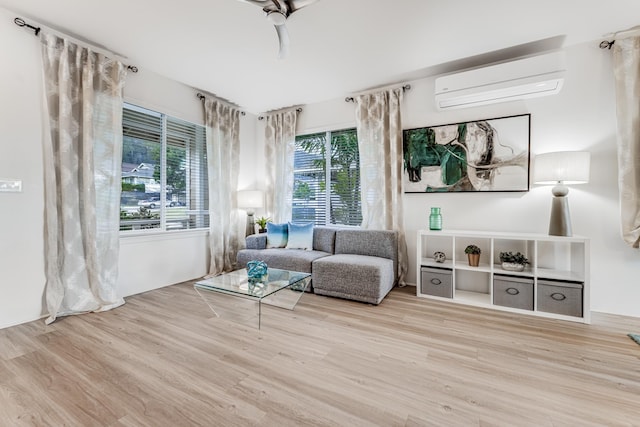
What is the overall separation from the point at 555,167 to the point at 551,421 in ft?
6.99

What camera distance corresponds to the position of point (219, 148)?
396 centimetres

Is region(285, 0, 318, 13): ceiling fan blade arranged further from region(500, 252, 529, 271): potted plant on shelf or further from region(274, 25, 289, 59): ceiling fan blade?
region(500, 252, 529, 271): potted plant on shelf

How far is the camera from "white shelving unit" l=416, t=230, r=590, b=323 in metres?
2.40

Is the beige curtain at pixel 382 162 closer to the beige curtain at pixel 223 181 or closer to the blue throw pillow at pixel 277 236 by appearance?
the blue throw pillow at pixel 277 236

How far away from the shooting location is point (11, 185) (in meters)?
2.26

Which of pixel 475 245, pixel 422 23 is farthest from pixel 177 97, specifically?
pixel 475 245

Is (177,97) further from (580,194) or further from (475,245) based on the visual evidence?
(580,194)

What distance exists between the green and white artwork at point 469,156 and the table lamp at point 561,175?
305mm

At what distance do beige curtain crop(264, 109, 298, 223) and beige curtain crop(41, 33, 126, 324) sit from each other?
2097 mm

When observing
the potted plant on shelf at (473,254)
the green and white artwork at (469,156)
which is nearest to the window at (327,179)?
the green and white artwork at (469,156)

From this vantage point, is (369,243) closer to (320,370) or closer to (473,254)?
(473,254)

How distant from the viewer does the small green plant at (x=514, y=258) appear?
2681 millimetres

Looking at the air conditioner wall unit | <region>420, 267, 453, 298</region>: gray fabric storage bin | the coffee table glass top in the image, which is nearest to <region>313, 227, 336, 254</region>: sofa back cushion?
the coffee table glass top

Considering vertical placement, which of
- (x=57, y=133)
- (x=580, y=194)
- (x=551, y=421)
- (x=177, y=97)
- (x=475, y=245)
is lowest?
(x=551, y=421)
